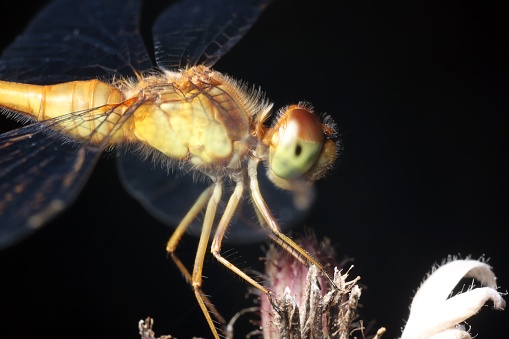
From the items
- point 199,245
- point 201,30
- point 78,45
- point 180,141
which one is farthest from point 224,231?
point 78,45

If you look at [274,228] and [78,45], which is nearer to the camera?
[274,228]

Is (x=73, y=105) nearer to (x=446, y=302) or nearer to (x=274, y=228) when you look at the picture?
(x=274, y=228)

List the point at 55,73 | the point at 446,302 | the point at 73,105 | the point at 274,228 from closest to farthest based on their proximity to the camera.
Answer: the point at 446,302, the point at 274,228, the point at 73,105, the point at 55,73

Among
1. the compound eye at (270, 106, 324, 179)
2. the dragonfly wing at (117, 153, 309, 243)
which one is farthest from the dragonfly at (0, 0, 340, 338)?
the dragonfly wing at (117, 153, 309, 243)

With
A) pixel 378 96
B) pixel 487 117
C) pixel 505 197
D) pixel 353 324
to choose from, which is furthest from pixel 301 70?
pixel 353 324

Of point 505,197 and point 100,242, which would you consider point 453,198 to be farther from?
point 100,242

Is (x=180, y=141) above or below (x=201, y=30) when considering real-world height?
below

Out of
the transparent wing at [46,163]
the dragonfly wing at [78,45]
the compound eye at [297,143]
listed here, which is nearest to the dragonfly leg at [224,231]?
the compound eye at [297,143]
